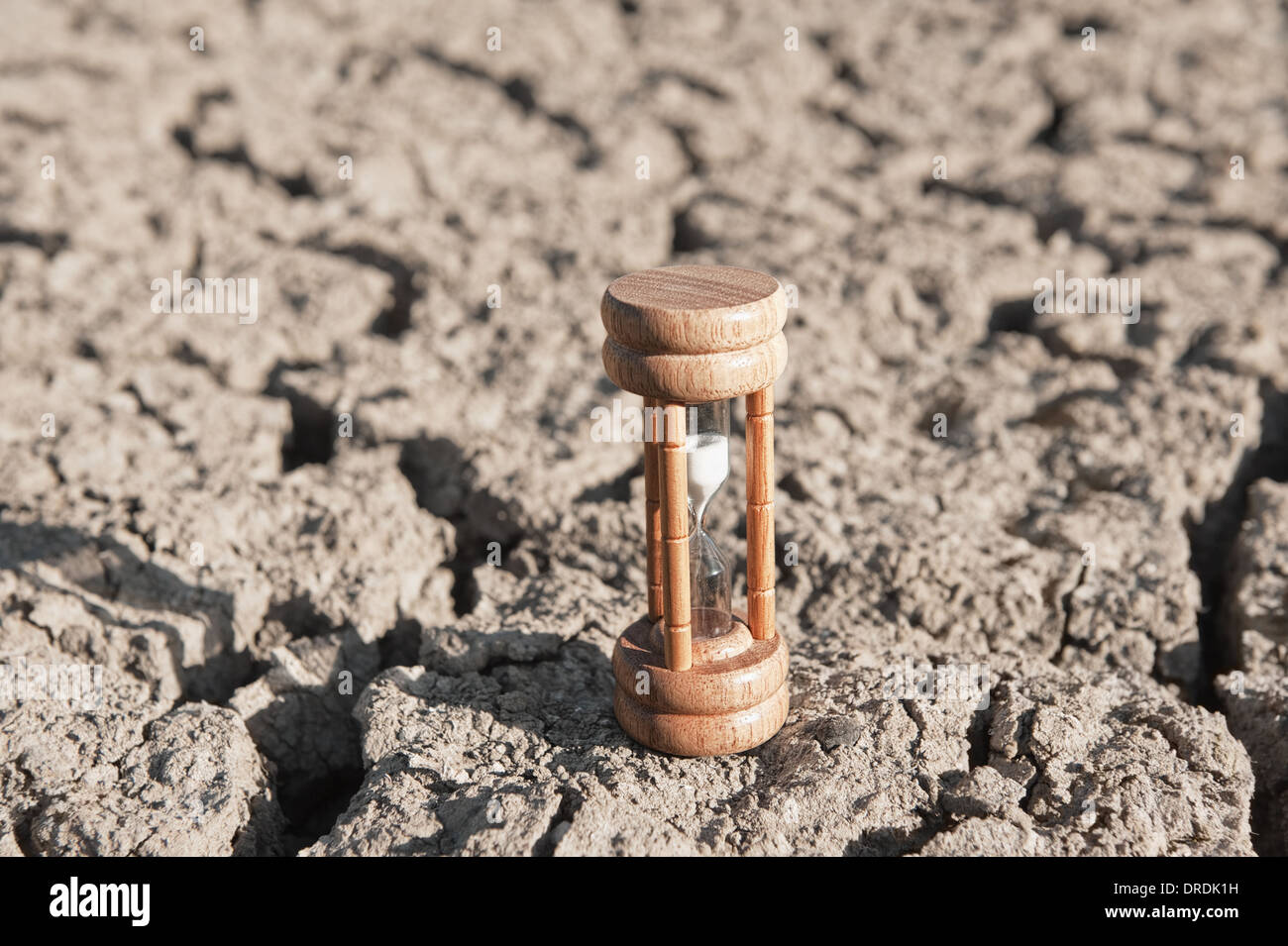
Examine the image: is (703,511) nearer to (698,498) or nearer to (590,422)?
(698,498)

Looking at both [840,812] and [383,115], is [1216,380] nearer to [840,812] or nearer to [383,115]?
[840,812]

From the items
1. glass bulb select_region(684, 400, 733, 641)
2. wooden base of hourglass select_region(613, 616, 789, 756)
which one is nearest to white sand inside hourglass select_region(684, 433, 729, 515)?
glass bulb select_region(684, 400, 733, 641)

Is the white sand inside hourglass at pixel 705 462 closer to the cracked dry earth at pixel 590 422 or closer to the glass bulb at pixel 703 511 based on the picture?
the glass bulb at pixel 703 511

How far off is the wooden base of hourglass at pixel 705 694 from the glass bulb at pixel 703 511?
61mm

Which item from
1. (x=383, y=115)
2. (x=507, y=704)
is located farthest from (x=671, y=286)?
(x=383, y=115)

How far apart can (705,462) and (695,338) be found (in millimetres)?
274

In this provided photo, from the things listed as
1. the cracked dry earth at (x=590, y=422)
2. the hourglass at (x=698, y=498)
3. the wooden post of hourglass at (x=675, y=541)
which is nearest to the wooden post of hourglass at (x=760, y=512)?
the hourglass at (x=698, y=498)

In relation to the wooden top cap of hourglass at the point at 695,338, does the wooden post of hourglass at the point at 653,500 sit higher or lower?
lower

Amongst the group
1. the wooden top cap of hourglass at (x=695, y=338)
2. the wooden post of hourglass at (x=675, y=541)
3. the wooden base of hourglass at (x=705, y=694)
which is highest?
the wooden top cap of hourglass at (x=695, y=338)

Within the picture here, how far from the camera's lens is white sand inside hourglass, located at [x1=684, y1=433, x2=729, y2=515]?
214cm

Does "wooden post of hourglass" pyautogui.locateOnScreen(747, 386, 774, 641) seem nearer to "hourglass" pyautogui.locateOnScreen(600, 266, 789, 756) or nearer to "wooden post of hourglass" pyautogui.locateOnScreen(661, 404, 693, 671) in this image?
"hourglass" pyautogui.locateOnScreen(600, 266, 789, 756)

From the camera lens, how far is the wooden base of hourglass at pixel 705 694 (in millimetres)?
2271

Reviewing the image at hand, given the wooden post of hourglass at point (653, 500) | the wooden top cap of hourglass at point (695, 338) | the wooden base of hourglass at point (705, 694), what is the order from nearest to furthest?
the wooden top cap of hourglass at point (695, 338) → the wooden post of hourglass at point (653, 500) → the wooden base of hourglass at point (705, 694)

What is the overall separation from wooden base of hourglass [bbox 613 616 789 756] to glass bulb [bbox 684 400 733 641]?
0.06m
